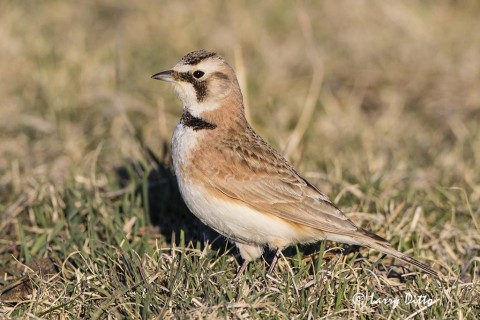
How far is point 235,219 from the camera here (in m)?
5.45

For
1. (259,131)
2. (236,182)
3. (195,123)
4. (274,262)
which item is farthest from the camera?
(259,131)

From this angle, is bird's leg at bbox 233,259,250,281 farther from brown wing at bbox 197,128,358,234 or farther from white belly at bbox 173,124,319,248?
brown wing at bbox 197,128,358,234

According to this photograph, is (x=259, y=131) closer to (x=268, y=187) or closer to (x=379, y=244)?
(x=268, y=187)

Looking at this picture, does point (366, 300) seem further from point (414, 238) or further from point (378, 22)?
point (378, 22)

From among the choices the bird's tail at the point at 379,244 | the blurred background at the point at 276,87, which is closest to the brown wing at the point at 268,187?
the bird's tail at the point at 379,244

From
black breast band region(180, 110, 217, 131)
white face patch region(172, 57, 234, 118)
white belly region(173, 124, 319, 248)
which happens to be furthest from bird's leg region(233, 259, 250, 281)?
white face patch region(172, 57, 234, 118)

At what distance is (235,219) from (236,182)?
309mm

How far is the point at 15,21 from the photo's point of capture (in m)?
10.4

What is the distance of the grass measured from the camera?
514 cm

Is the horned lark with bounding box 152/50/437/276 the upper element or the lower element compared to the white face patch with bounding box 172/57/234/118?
lower

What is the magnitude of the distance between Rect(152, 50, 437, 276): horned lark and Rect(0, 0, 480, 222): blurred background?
50.4 inches

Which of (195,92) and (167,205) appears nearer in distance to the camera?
(195,92)

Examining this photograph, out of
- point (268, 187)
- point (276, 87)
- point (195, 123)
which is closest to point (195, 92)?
point (195, 123)

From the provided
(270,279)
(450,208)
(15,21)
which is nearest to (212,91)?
(270,279)
